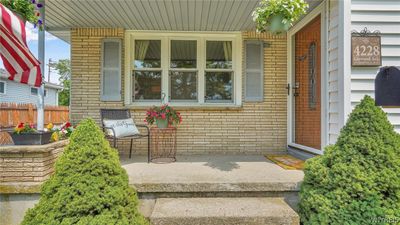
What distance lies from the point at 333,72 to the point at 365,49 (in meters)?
0.40

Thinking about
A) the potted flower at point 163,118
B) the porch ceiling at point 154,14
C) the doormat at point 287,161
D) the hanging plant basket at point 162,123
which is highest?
the porch ceiling at point 154,14

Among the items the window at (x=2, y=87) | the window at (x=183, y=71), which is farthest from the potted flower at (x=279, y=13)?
the window at (x=2, y=87)

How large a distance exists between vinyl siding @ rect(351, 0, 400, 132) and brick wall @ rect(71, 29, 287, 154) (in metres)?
1.77

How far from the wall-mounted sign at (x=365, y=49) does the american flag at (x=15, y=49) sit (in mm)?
3308

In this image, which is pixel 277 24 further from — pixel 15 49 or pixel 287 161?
pixel 15 49

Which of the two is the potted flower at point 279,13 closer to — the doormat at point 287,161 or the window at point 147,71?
the doormat at point 287,161

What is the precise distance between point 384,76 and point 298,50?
173 centimetres

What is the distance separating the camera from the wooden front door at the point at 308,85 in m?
3.81

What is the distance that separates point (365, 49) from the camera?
9.47 ft

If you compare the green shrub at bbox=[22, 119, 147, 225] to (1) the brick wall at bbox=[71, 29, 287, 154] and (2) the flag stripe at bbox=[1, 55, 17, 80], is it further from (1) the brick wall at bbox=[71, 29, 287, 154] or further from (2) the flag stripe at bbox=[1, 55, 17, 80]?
(1) the brick wall at bbox=[71, 29, 287, 154]

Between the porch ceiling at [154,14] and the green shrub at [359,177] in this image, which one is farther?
the porch ceiling at [154,14]

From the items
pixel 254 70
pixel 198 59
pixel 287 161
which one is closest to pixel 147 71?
pixel 198 59

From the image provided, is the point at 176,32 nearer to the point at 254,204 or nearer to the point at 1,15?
the point at 1,15

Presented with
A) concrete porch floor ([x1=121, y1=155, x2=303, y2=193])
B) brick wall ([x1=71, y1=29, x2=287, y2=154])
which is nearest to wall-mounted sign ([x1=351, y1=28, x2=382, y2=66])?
concrete porch floor ([x1=121, y1=155, x2=303, y2=193])
